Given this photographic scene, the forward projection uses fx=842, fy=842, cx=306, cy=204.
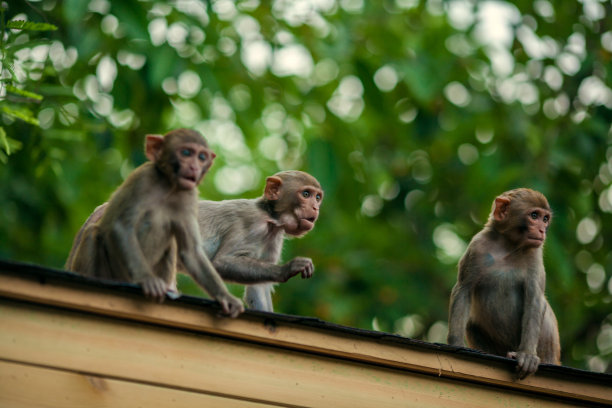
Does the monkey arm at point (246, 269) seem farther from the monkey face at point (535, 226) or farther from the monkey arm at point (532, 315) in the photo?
the monkey face at point (535, 226)

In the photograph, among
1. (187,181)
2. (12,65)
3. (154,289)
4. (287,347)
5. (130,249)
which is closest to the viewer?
(154,289)

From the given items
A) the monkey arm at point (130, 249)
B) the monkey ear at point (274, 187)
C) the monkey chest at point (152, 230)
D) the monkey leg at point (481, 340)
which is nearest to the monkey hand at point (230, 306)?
the monkey arm at point (130, 249)

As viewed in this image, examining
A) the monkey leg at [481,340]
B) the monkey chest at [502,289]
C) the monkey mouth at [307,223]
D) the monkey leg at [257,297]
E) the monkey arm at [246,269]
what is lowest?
the monkey leg at [257,297]

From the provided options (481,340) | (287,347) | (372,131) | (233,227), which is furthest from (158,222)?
(372,131)

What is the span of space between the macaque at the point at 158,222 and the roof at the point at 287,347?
1.84 feet

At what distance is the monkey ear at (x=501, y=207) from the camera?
8.26m

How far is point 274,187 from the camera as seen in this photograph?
27.5 ft

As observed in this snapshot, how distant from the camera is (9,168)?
10555mm

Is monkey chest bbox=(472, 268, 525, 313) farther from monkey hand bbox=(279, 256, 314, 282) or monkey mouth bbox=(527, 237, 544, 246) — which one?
monkey hand bbox=(279, 256, 314, 282)

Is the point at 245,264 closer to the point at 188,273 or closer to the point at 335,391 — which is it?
the point at 188,273

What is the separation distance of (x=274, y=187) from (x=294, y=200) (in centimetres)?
27

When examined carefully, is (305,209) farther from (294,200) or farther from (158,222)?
(158,222)

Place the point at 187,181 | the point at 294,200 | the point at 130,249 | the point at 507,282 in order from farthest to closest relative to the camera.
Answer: the point at 294,200 → the point at 507,282 → the point at 187,181 → the point at 130,249

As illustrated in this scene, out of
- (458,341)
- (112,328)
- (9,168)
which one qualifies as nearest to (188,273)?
(112,328)
